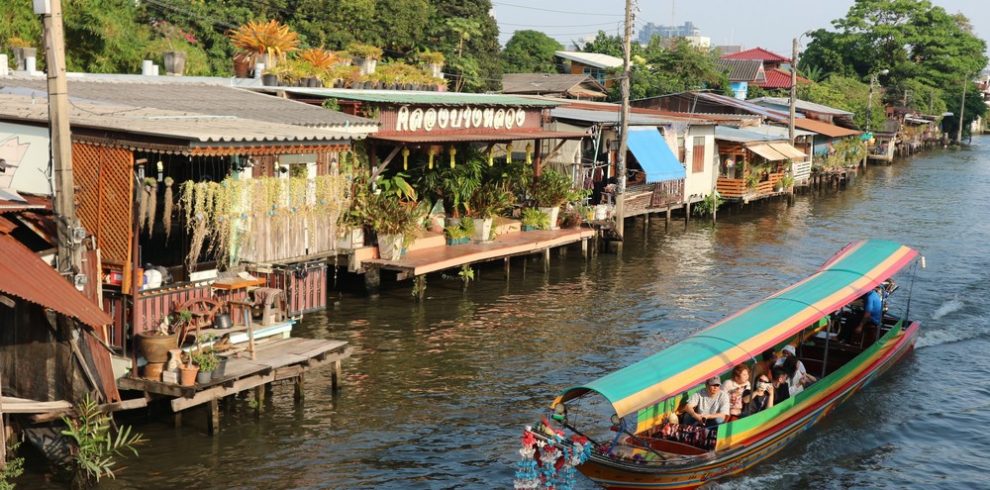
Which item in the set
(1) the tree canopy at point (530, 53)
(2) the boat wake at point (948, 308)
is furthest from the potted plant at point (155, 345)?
(1) the tree canopy at point (530, 53)

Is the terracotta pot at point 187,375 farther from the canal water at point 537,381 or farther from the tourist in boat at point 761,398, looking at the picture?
the tourist in boat at point 761,398

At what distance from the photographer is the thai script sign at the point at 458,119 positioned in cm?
2719

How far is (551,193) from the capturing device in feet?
104

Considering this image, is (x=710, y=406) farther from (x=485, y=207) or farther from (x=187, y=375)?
(x=485, y=207)

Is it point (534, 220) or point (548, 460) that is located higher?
point (534, 220)

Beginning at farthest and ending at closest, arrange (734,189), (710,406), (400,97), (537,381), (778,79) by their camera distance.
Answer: (778,79) < (734,189) < (400,97) < (537,381) < (710,406)

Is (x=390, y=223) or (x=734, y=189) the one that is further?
(x=734, y=189)

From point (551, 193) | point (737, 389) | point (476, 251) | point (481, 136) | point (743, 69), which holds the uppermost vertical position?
point (743, 69)

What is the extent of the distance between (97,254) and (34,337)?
1.52 m

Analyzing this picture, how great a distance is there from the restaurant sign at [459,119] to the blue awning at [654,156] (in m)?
6.18

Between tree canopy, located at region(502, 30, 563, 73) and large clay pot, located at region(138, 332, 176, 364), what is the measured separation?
233ft

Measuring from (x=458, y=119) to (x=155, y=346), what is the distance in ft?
49.3

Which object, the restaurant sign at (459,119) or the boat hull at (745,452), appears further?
the restaurant sign at (459,119)

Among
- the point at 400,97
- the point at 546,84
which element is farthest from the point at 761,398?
the point at 546,84
